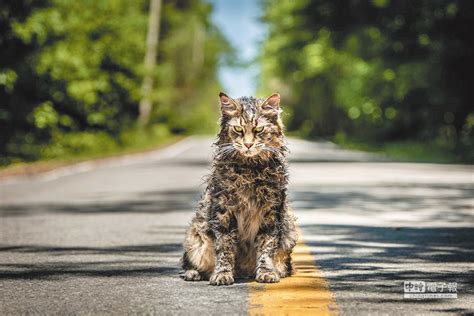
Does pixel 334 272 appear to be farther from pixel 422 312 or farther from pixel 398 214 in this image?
pixel 398 214

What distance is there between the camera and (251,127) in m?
5.71

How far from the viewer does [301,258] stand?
731 centimetres

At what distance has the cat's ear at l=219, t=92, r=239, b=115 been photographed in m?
5.78

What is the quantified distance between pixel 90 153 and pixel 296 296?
28.3 metres

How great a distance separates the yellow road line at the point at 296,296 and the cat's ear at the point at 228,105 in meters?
1.16

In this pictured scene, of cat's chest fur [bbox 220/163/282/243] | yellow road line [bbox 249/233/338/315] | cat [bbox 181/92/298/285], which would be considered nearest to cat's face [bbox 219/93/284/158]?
cat [bbox 181/92/298/285]

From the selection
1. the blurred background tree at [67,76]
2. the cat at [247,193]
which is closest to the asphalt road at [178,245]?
the cat at [247,193]

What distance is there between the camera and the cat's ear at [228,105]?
578cm

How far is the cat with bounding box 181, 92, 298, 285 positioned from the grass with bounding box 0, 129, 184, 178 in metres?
14.8

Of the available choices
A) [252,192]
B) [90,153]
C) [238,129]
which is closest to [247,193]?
[252,192]

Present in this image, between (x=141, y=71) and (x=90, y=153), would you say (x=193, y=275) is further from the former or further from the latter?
(x=141, y=71)

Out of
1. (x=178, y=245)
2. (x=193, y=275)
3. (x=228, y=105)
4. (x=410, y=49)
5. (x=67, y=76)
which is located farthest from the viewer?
(x=410, y=49)

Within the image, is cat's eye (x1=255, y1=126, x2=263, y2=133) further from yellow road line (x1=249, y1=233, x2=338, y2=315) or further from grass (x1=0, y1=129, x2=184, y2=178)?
grass (x1=0, y1=129, x2=184, y2=178)

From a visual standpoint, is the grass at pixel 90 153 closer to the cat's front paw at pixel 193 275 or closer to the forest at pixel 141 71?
the forest at pixel 141 71
